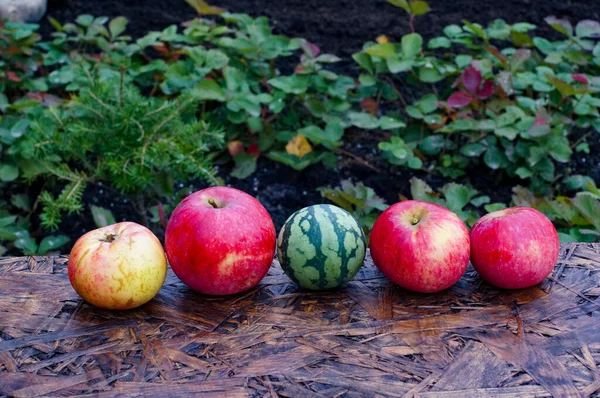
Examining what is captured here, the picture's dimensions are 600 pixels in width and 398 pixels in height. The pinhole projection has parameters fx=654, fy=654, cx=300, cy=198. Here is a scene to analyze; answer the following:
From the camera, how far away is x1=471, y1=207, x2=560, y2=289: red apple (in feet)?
4.99

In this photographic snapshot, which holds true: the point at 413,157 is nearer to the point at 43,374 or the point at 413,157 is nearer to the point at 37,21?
the point at 43,374

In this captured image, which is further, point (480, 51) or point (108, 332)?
point (480, 51)

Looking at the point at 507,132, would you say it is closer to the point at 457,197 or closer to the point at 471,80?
the point at 471,80

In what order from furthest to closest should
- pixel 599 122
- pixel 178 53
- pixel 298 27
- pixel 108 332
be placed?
pixel 298 27, pixel 178 53, pixel 599 122, pixel 108 332

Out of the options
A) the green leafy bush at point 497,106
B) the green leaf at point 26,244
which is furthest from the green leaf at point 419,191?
the green leaf at point 26,244

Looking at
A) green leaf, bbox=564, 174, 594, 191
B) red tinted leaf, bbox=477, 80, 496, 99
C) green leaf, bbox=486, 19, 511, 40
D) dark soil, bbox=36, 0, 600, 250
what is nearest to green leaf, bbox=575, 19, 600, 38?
green leaf, bbox=486, 19, 511, 40

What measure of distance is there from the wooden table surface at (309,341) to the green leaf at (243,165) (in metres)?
1.59

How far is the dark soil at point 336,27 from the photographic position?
3180 millimetres

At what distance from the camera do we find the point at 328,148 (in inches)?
131

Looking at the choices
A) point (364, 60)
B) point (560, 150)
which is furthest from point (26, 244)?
point (560, 150)

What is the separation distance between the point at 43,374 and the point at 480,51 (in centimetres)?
337

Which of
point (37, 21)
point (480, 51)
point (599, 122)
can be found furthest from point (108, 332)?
point (37, 21)

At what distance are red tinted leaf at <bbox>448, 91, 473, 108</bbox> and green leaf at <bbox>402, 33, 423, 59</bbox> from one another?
1.11 feet

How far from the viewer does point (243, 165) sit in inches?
Answer: 128
